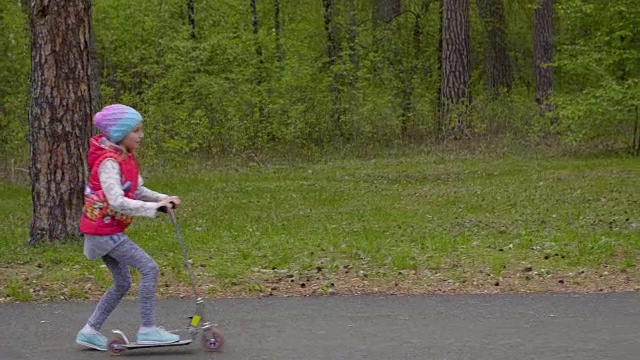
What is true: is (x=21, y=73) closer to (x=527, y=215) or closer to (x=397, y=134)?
(x=397, y=134)

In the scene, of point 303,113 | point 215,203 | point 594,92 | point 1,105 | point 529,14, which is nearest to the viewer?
point 215,203

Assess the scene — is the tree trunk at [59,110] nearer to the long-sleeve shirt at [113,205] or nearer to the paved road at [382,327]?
the paved road at [382,327]

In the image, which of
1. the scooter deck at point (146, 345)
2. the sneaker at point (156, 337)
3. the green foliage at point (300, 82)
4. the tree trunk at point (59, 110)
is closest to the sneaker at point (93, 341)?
the scooter deck at point (146, 345)

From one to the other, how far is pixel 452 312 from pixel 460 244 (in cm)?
302

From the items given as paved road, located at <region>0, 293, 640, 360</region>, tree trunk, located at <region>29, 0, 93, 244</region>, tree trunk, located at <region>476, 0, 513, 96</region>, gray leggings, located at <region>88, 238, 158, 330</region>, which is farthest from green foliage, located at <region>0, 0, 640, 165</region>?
gray leggings, located at <region>88, 238, 158, 330</region>

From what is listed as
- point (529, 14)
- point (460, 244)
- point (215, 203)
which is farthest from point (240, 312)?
point (529, 14)

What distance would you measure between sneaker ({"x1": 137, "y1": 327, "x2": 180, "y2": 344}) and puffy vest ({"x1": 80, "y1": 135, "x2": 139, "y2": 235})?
28.4 inches

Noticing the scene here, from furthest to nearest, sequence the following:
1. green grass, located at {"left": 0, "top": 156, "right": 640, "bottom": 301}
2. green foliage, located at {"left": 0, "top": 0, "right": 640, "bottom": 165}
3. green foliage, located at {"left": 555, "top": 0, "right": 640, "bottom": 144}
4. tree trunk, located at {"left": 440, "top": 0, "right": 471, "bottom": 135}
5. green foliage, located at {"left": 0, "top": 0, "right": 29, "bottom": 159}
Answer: tree trunk, located at {"left": 440, "top": 0, "right": 471, "bottom": 135} < green foliage, located at {"left": 0, "top": 0, "right": 29, "bottom": 159} < green foliage, located at {"left": 0, "top": 0, "right": 640, "bottom": 165} < green foliage, located at {"left": 555, "top": 0, "right": 640, "bottom": 144} < green grass, located at {"left": 0, "top": 156, "right": 640, "bottom": 301}

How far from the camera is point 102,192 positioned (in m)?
6.18

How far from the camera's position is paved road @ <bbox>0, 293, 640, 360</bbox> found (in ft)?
21.1

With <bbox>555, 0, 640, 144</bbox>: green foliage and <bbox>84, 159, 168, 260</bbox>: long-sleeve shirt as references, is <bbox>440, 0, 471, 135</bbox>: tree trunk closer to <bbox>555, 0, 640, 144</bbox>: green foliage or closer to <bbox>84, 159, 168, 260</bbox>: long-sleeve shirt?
<bbox>555, 0, 640, 144</bbox>: green foliage

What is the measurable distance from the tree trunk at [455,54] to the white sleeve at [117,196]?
1974 centimetres

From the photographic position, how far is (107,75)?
2634 cm

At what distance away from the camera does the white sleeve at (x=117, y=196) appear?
19.7 feet
